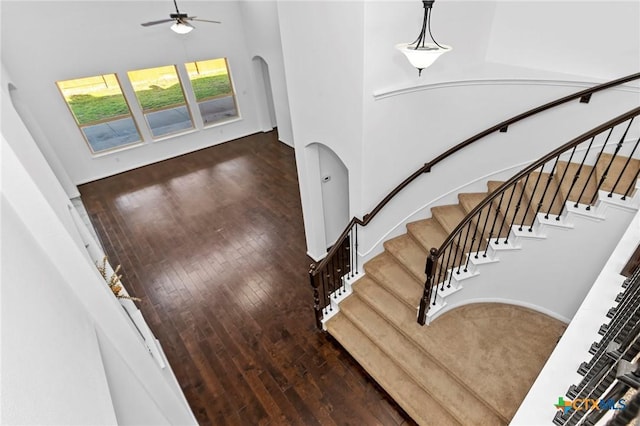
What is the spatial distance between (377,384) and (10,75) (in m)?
9.19

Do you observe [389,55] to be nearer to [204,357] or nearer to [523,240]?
[523,240]

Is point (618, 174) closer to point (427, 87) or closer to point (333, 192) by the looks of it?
point (427, 87)

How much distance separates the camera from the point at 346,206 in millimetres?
5559

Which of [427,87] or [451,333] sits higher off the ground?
[427,87]

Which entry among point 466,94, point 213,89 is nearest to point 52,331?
point 466,94

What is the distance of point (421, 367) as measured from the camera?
3619 mm

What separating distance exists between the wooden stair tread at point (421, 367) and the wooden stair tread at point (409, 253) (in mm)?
767

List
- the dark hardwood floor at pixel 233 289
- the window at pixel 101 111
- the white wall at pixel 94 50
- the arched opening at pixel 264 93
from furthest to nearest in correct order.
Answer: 1. the arched opening at pixel 264 93
2. the window at pixel 101 111
3. the white wall at pixel 94 50
4. the dark hardwood floor at pixel 233 289

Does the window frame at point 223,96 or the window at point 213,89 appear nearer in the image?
the window frame at point 223,96

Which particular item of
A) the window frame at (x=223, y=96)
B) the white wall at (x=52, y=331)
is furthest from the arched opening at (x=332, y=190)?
the window frame at (x=223, y=96)

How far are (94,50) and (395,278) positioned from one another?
27.3ft

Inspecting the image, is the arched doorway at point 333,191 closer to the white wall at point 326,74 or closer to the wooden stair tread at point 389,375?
the white wall at point 326,74

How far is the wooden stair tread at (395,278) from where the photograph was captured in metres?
4.11

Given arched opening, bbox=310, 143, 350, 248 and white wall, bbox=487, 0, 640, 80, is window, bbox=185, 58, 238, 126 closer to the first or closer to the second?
arched opening, bbox=310, 143, 350, 248
